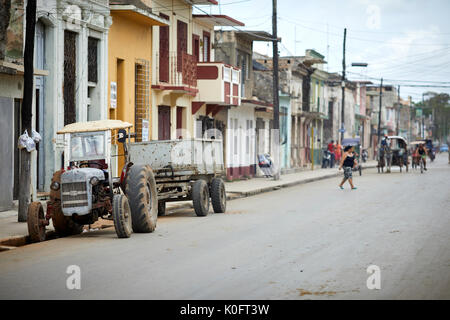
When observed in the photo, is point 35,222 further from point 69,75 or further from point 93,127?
point 69,75

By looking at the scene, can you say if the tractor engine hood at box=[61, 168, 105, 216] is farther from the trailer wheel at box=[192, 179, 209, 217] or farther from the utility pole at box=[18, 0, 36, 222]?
the trailer wheel at box=[192, 179, 209, 217]

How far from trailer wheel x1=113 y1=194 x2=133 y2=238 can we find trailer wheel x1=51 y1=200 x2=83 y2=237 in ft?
4.48

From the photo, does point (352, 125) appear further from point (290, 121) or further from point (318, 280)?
point (318, 280)

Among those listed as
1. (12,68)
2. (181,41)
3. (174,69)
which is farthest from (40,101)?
(181,41)

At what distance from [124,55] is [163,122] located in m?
4.70

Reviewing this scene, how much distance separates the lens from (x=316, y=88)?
6619 centimetres

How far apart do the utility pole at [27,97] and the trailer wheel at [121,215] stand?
3341mm

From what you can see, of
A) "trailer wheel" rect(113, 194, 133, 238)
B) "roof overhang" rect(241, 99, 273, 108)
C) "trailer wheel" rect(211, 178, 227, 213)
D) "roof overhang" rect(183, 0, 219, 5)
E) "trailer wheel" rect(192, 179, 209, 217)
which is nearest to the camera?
"trailer wheel" rect(113, 194, 133, 238)

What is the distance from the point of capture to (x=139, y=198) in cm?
1446

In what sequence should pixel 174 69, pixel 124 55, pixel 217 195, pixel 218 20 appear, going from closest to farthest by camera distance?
pixel 217 195, pixel 124 55, pixel 174 69, pixel 218 20

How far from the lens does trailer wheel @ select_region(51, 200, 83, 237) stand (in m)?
14.5

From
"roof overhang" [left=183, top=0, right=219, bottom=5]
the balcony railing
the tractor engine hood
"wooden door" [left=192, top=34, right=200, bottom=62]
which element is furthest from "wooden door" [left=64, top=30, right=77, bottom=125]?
"wooden door" [left=192, top=34, right=200, bottom=62]

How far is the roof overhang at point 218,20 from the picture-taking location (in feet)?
116
